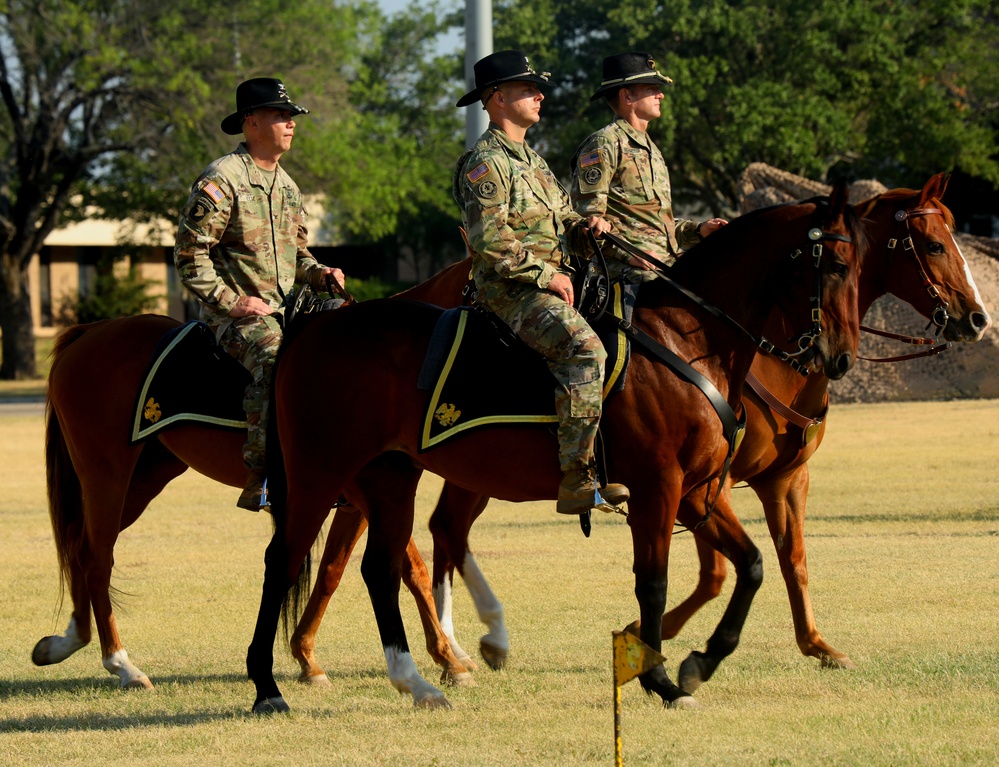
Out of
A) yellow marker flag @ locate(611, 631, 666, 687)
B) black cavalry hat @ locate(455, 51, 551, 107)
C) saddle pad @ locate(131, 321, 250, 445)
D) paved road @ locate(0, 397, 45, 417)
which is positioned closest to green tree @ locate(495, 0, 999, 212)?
paved road @ locate(0, 397, 45, 417)

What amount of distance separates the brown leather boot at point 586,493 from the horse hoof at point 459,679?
3.90 ft

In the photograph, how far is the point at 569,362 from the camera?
5945mm

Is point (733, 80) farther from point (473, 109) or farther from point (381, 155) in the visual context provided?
point (473, 109)

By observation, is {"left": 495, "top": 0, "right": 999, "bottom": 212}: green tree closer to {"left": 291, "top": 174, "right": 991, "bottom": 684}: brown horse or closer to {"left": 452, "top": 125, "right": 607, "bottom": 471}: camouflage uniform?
{"left": 291, "top": 174, "right": 991, "bottom": 684}: brown horse

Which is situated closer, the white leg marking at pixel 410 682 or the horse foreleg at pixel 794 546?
the white leg marking at pixel 410 682

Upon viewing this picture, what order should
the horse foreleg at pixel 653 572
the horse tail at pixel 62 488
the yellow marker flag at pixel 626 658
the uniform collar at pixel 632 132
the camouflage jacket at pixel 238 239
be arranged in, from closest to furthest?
the yellow marker flag at pixel 626 658, the horse foreleg at pixel 653 572, the camouflage jacket at pixel 238 239, the uniform collar at pixel 632 132, the horse tail at pixel 62 488

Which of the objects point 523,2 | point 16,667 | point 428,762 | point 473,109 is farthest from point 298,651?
point 523,2

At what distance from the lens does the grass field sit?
543cm

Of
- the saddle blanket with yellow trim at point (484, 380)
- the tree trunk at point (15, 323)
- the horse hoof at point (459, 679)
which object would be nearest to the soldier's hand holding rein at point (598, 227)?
the saddle blanket with yellow trim at point (484, 380)

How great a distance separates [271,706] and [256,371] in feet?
5.24

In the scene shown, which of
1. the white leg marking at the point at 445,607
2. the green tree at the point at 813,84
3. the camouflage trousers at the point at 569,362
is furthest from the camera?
the green tree at the point at 813,84

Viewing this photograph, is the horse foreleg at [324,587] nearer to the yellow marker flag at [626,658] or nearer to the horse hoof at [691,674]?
the horse hoof at [691,674]

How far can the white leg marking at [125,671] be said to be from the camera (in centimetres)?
689

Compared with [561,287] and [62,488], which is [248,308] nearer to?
[561,287]
